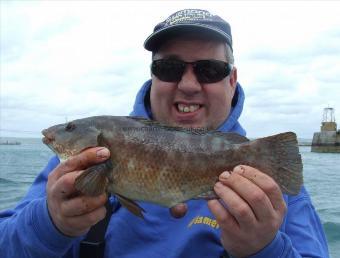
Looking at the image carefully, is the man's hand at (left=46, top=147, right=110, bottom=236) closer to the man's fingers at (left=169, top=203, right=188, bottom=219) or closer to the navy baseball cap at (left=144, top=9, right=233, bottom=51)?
the man's fingers at (left=169, top=203, right=188, bottom=219)

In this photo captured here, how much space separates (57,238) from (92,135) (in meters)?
0.79

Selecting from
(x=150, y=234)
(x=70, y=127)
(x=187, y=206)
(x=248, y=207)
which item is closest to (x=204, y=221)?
(x=187, y=206)

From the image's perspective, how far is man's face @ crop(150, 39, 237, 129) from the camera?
12.5 feet

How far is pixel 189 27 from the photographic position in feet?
12.7

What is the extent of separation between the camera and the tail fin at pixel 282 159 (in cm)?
296

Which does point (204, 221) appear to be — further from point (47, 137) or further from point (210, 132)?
point (47, 137)

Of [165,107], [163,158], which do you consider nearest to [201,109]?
[165,107]

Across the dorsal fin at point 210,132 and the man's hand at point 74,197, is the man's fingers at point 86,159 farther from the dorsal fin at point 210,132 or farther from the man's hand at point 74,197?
the dorsal fin at point 210,132

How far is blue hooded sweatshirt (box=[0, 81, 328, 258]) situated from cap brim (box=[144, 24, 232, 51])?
148 centimetres

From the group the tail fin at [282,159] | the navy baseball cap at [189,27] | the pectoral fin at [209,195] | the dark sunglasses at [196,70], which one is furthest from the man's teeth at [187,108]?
the pectoral fin at [209,195]

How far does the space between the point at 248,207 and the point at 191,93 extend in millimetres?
1366

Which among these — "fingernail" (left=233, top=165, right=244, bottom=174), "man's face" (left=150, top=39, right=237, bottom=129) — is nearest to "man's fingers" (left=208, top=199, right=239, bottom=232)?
"fingernail" (left=233, top=165, right=244, bottom=174)

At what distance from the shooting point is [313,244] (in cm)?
349

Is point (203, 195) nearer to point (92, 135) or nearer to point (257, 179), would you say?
point (257, 179)
